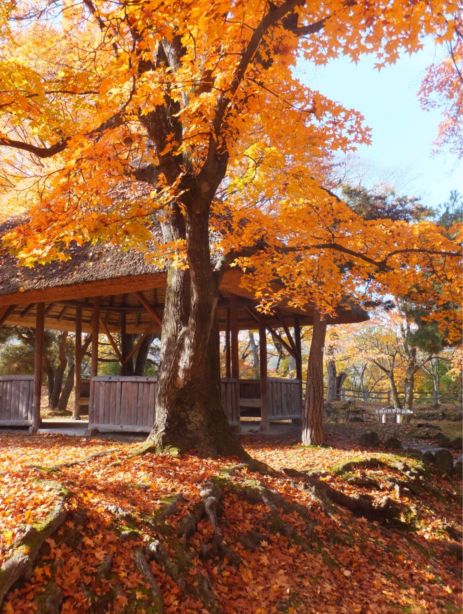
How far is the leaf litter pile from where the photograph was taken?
146 inches

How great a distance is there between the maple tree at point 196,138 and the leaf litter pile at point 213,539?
4.96 feet

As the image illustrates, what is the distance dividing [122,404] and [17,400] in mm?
3331

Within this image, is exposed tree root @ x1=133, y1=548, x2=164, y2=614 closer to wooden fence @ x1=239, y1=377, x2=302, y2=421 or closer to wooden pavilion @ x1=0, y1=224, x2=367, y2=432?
wooden pavilion @ x1=0, y1=224, x2=367, y2=432

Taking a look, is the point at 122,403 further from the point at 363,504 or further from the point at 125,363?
the point at 363,504

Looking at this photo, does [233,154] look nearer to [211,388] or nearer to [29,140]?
[211,388]

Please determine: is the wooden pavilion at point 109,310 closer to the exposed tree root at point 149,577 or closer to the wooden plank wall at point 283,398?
the wooden plank wall at point 283,398

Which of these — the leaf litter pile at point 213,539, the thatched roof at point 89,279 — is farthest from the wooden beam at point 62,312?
the leaf litter pile at point 213,539

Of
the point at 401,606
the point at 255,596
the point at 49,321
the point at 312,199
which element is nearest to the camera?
the point at 255,596

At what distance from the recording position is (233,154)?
686cm

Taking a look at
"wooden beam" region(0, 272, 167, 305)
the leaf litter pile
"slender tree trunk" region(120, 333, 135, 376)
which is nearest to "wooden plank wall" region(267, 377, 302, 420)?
"wooden beam" region(0, 272, 167, 305)

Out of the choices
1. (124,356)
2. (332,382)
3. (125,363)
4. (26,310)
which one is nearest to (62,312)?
(26,310)

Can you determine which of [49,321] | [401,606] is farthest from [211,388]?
[49,321]

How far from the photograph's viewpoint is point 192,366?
287 inches

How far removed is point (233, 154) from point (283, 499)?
4.47 m
